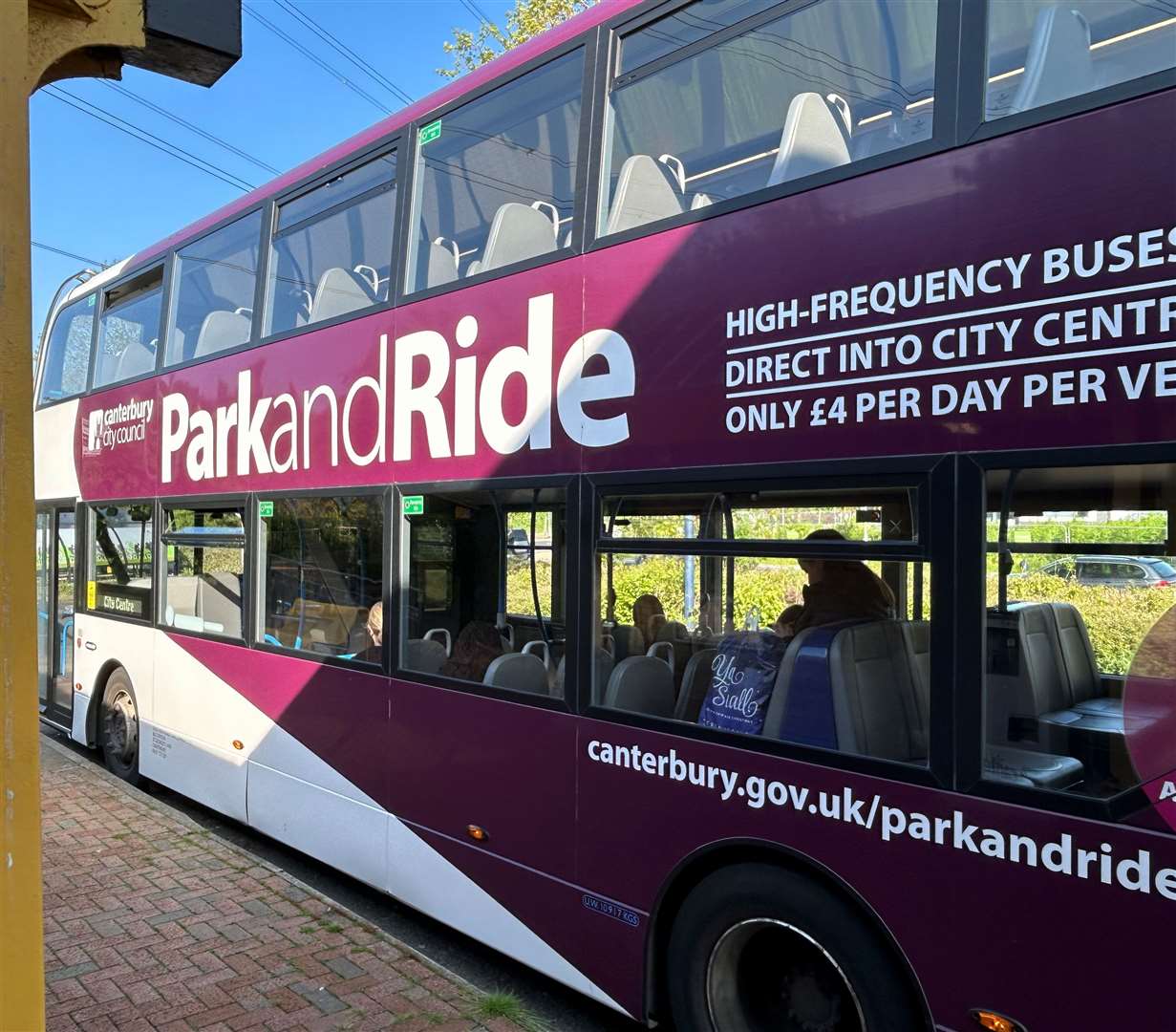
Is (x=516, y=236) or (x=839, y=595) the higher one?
(x=516, y=236)

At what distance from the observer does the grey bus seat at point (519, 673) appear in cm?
422

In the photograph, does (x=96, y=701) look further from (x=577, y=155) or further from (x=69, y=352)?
(x=577, y=155)

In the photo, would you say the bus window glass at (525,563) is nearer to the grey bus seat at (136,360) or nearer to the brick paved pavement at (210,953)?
the brick paved pavement at (210,953)

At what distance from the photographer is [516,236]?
433 cm

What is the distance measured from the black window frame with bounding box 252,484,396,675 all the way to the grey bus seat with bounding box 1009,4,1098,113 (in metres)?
3.35

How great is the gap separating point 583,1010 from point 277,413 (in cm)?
371

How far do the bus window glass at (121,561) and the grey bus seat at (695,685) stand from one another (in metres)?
5.20

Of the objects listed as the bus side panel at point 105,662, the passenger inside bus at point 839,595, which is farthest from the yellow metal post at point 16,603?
the bus side panel at point 105,662

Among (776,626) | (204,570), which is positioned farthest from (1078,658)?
(204,570)

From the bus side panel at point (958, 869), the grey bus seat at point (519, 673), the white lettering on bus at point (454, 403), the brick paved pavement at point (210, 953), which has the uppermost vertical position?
the white lettering on bus at point (454, 403)

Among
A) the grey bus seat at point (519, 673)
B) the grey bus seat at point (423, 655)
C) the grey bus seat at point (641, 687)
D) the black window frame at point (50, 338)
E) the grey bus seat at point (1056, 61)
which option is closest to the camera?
the grey bus seat at point (1056, 61)

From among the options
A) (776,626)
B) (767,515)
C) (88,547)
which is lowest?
(776,626)

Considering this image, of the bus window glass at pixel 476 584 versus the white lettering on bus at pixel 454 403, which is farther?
the bus window glass at pixel 476 584

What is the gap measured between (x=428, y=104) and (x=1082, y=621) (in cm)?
386
